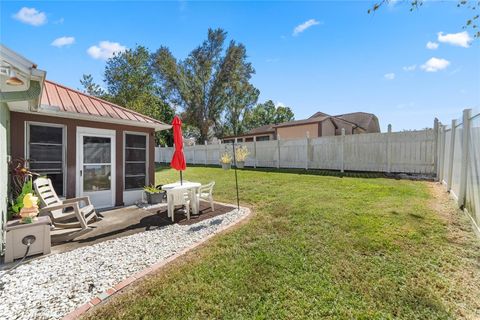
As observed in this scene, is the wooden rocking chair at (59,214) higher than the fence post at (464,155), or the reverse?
the fence post at (464,155)

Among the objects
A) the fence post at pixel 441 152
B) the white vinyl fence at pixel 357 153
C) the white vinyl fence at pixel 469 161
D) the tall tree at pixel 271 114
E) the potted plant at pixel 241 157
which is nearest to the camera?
the white vinyl fence at pixel 469 161

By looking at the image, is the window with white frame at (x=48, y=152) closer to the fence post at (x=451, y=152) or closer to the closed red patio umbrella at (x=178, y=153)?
the closed red patio umbrella at (x=178, y=153)

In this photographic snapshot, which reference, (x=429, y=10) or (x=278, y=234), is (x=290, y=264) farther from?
(x=429, y=10)

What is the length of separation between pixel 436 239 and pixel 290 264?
2.50m

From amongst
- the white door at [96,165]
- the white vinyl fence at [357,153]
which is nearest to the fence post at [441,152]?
the white vinyl fence at [357,153]

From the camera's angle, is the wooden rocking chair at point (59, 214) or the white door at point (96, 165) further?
the white door at point (96, 165)

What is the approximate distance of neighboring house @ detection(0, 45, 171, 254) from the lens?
5430mm

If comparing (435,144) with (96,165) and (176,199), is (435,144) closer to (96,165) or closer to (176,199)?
(176,199)

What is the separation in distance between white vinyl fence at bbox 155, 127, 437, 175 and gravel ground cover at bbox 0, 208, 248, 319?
9.19 m

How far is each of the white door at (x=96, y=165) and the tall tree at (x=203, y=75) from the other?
24.0 metres

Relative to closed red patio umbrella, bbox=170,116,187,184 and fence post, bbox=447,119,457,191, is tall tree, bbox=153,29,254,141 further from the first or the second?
fence post, bbox=447,119,457,191

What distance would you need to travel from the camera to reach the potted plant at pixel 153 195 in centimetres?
734

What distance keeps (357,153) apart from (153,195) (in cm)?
955

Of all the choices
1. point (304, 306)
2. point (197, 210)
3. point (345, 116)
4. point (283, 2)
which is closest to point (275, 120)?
point (345, 116)
